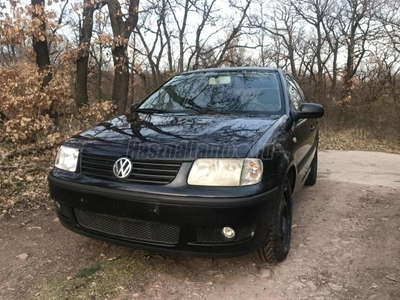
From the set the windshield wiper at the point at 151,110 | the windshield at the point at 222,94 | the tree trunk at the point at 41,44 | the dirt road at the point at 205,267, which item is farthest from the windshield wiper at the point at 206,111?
the tree trunk at the point at 41,44

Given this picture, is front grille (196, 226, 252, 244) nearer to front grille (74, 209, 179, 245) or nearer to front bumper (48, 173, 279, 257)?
front bumper (48, 173, 279, 257)

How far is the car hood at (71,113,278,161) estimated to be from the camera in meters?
2.38

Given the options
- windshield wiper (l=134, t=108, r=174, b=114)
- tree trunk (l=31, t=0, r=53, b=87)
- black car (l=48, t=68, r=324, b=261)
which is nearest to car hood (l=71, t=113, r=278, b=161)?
black car (l=48, t=68, r=324, b=261)

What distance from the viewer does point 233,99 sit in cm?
346

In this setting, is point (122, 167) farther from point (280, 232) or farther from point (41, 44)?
point (41, 44)

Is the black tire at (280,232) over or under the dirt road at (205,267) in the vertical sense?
over

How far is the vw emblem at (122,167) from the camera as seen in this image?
2.39 meters

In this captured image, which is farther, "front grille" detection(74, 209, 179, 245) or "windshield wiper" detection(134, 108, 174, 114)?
"windshield wiper" detection(134, 108, 174, 114)

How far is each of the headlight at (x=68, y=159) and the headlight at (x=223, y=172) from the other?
3.26ft

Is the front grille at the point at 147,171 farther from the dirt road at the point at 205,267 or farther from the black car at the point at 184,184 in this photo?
the dirt road at the point at 205,267

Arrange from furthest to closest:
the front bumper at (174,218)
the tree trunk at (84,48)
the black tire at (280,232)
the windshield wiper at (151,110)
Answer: the tree trunk at (84,48)
the windshield wiper at (151,110)
the black tire at (280,232)
the front bumper at (174,218)

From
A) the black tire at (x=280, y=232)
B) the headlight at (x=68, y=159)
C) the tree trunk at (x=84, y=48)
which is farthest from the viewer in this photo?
the tree trunk at (x=84, y=48)

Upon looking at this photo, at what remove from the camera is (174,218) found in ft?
7.47

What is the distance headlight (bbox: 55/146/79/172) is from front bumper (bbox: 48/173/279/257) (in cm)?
16
